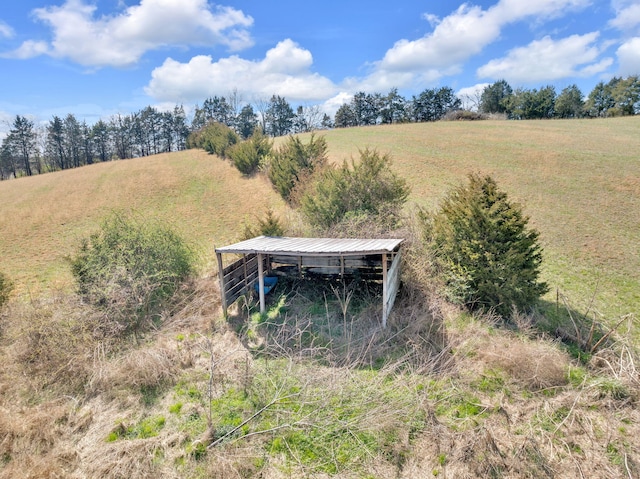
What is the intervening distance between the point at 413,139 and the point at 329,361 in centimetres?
2821

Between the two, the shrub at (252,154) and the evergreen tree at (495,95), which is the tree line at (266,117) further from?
the shrub at (252,154)

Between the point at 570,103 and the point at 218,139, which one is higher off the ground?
the point at 570,103

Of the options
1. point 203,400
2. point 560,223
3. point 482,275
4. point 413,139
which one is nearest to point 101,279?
point 203,400

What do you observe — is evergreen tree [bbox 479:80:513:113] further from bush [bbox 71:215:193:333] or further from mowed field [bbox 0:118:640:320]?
bush [bbox 71:215:193:333]

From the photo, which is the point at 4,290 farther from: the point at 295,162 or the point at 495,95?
the point at 495,95

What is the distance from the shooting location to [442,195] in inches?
693

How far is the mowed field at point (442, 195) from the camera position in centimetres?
1113

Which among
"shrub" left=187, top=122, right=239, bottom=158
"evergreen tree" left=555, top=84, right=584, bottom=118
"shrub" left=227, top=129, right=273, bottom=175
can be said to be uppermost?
"evergreen tree" left=555, top=84, right=584, bottom=118

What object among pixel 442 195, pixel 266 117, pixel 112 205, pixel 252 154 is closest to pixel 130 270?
pixel 442 195

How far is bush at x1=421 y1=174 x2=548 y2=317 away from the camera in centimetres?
719

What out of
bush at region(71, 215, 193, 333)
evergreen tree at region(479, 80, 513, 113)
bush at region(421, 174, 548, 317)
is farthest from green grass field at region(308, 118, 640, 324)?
evergreen tree at region(479, 80, 513, 113)

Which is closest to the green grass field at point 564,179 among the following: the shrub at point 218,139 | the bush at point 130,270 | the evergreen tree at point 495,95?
the shrub at point 218,139

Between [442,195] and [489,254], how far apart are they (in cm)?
1101

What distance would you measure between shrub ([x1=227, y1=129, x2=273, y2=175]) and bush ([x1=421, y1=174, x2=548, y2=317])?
1879 centimetres
